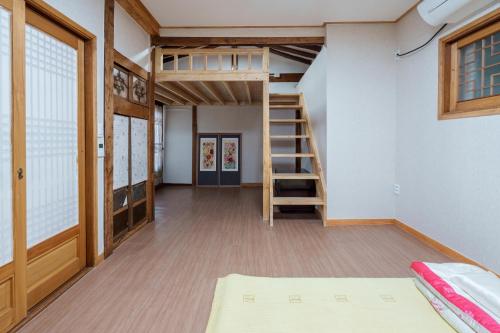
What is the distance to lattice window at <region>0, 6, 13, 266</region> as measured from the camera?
1730mm

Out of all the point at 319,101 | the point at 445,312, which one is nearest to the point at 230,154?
the point at 319,101

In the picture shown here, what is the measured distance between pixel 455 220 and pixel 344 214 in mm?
1438

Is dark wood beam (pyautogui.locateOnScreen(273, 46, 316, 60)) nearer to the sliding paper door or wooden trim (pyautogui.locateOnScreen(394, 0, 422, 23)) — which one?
wooden trim (pyautogui.locateOnScreen(394, 0, 422, 23))

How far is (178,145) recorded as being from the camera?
8.40m

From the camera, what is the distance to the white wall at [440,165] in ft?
8.24

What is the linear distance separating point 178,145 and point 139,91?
461 centimetres

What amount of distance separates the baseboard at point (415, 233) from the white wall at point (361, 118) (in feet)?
0.27

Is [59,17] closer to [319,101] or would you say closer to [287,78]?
[319,101]

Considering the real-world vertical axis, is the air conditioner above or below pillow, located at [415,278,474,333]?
above

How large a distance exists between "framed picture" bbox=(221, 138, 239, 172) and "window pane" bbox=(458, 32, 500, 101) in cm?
584

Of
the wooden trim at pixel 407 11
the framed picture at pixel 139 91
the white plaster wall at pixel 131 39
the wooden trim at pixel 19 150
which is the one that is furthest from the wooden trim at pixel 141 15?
the wooden trim at pixel 407 11

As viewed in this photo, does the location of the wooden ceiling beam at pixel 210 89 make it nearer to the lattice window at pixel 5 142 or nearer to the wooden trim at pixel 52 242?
the wooden trim at pixel 52 242

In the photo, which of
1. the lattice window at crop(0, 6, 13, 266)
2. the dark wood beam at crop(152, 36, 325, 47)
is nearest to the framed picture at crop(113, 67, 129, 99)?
the dark wood beam at crop(152, 36, 325, 47)

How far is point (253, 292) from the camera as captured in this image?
1652mm
